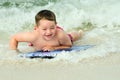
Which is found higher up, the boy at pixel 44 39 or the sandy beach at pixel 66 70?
the boy at pixel 44 39

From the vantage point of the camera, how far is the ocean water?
4219mm

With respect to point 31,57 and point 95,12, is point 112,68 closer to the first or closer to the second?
point 31,57

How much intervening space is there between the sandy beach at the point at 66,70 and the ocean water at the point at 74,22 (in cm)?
10

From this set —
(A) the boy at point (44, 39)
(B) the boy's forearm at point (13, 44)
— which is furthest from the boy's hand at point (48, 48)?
(B) the boy's forearm at point (13, 44)

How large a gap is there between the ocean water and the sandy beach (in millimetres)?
98

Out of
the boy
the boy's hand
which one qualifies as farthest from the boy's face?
the boy's hand

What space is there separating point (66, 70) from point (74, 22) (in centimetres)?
217

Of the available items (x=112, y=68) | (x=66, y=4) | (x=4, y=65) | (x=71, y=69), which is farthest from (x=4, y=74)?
(x=66, y=4)

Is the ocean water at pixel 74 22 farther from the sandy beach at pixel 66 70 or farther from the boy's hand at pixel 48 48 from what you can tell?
the boy's hand at pixel 48 48

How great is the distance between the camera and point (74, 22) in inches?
231

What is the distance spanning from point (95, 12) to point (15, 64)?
2.64m

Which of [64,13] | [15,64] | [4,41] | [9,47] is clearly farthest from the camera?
[64,13]

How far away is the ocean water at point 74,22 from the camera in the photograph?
4219 mm

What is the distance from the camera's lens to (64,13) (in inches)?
247
